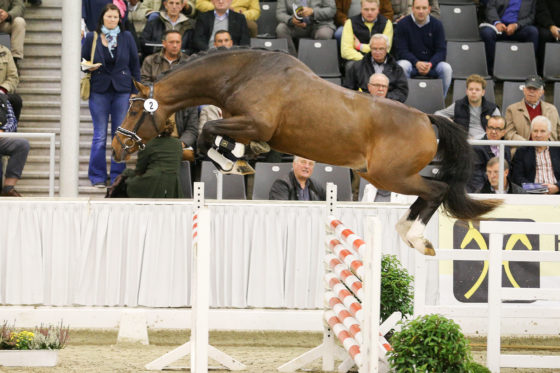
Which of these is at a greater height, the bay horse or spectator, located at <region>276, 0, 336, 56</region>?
spectator, located at <region>276, 0, 336, 56</region>

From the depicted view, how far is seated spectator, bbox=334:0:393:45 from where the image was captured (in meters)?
10.5

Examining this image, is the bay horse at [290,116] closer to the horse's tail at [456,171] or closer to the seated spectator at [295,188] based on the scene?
the horse's tail at [456,171]

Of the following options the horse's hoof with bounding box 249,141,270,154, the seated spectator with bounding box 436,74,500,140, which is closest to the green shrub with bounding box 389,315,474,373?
the horse's hoof with bounding box 249,141,270,154

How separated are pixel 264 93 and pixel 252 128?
0.22 metres

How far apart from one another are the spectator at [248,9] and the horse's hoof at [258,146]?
5.30 metres

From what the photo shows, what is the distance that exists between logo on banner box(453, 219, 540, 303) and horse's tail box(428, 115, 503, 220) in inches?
93.4

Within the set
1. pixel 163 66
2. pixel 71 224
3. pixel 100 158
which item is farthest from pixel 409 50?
pixel 71 224

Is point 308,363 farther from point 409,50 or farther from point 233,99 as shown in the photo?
point 409,50

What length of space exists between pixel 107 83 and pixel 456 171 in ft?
13.4

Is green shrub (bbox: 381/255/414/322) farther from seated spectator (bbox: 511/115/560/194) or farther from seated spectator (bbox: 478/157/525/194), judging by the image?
seated spectator (bbox: 511/115/560/194)

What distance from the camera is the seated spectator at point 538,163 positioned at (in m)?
8.27

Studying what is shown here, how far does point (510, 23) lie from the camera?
1083cm

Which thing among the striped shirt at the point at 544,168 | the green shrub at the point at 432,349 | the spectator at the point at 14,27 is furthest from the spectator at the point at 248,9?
the green shrub at the point at 432,349

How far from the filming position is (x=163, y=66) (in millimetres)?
8375
